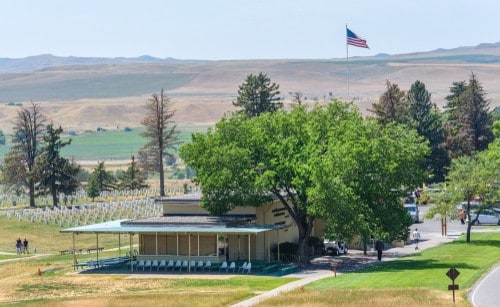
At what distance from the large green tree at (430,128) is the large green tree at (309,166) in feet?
138

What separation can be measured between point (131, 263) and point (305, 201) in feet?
32.6

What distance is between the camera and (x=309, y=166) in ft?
204

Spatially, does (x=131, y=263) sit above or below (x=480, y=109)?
below

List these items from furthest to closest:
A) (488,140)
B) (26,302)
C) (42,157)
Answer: (488,140)
(42,157)
(26,302)

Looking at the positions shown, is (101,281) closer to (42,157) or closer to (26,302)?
(26,302)

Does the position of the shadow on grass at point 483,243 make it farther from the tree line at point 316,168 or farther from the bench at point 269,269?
the bench at point 269,269

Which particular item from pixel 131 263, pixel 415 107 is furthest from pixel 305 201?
pixel 415 107

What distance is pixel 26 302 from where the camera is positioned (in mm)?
52875

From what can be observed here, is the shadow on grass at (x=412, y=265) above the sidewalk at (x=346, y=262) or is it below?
above

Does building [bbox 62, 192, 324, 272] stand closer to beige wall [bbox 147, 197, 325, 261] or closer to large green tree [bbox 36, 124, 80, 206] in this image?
beige wall [bbox 147, 197, 325, 261]

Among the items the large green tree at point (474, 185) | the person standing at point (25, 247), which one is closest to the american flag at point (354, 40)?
the large green tree at point (474, 185)

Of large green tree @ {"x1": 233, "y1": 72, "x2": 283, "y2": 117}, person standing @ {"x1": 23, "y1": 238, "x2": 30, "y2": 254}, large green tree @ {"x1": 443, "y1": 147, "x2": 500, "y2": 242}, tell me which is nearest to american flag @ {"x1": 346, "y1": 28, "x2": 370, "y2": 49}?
large green tree @ {"x1": 443, "y1": 147, "x2": 500, "y2": 242}

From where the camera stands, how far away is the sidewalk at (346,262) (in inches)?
2071

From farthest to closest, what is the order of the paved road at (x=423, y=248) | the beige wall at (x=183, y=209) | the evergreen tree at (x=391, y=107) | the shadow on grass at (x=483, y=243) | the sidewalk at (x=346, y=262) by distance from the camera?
the evergreen tree at (x=391, y=107), the shadow on grass at (x=483, y=243), the beige wall at (x=183, y=209), the sidewalk at (x=346, y=262), the paved road at (x=423, y=248)
